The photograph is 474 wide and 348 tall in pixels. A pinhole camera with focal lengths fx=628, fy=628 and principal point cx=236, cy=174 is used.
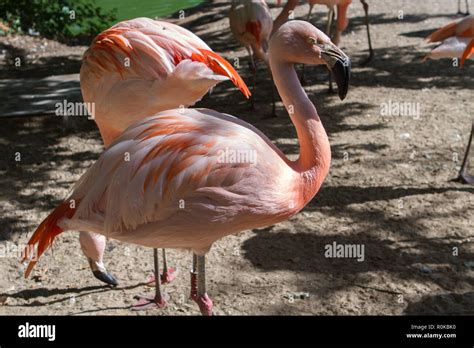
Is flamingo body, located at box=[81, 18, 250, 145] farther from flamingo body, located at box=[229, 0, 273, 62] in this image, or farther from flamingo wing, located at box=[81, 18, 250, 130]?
flamingo body, located at box=[229, 0, 273, 62]

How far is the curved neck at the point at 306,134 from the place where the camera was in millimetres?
3053

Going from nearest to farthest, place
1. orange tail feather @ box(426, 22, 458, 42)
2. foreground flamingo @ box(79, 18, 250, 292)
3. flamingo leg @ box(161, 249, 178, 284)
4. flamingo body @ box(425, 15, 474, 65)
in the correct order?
foreground flamingo @ box(79, 18, 250, 292) < flamingo leg @ box(161, 249, 178, 284) < flamingo body @ box(425, 15, 474, 65) < orange tail feather @ box(426, 22, 458, 42)

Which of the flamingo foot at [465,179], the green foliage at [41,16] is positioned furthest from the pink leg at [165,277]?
the green foliage at [41,16]

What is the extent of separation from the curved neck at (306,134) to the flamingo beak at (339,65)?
173mm

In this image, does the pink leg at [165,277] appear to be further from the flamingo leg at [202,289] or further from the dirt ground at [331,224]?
the flamingo leg at [202,289]

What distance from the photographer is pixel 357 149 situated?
5.72 metres

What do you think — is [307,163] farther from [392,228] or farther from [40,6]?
[40,6]

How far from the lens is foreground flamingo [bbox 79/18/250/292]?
12.5 feet

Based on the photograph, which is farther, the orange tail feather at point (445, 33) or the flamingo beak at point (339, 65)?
the orange tail feather at point (445, 33)

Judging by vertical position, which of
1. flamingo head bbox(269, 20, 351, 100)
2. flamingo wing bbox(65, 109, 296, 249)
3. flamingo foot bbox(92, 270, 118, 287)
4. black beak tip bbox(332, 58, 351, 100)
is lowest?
flamingo foot bbox(92, 270, 118, 287)

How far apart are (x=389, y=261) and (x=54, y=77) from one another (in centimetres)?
492

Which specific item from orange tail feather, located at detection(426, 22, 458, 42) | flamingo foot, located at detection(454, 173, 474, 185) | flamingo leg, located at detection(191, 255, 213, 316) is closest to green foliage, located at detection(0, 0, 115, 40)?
orange tail feather, located at detection(426, 22, 458, 42)

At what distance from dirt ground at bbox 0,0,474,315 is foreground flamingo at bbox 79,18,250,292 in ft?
1.25
